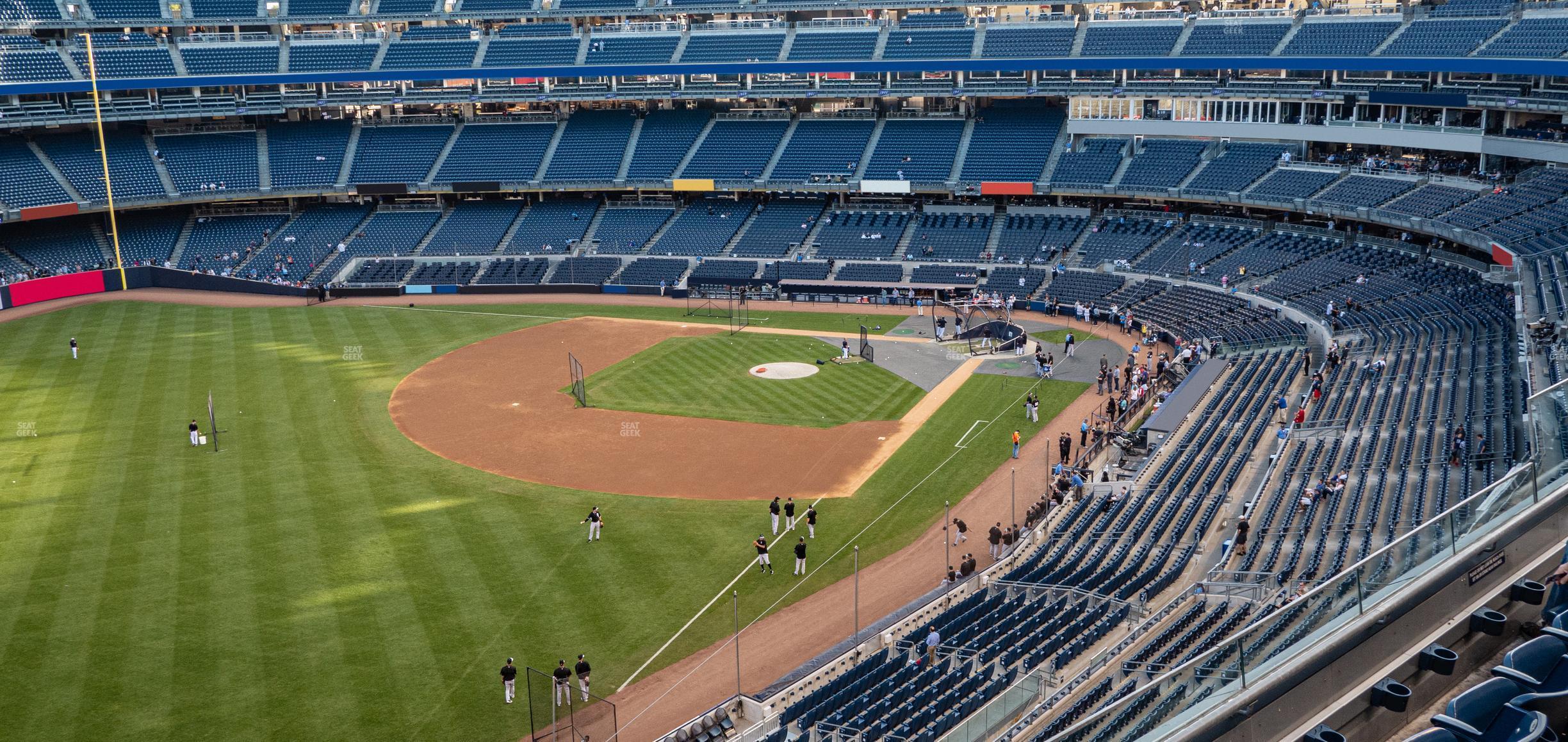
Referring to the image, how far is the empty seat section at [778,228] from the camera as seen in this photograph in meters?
72.4

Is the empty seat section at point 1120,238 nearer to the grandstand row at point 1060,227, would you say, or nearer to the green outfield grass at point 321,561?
the grandstand row at point 1060,227

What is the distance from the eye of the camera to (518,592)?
28766 mm

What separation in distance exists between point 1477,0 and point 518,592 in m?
58.2

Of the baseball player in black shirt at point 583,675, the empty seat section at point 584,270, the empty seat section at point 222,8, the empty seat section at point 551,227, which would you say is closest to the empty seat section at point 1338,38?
the empty seat section at point 584,270

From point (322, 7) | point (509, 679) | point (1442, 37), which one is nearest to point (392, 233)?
point (322, 7)

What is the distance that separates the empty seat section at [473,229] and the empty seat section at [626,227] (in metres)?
6.47

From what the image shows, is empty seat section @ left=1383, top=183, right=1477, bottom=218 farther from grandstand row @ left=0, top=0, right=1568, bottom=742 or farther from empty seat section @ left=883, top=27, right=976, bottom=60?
empty seat section @ left=883, top=27, right=976, bottom=60

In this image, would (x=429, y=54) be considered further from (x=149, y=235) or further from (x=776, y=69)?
(x=776, y=69)

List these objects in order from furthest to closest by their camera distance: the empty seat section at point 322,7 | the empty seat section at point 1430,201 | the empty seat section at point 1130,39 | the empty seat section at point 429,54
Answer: the empty seat section at point 322,7
the empty seat section at point 429,54
the empty seat section at point 1130,39
the empty seat section at point 1430,201

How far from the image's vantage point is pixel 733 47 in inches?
3091

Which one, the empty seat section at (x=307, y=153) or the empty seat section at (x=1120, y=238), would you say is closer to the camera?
the empty seat section at (x=1120, y=238)

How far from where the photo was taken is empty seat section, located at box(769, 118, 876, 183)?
74812 mm

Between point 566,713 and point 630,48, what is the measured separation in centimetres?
6320

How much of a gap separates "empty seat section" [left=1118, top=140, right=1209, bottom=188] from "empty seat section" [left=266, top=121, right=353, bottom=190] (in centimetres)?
5265
